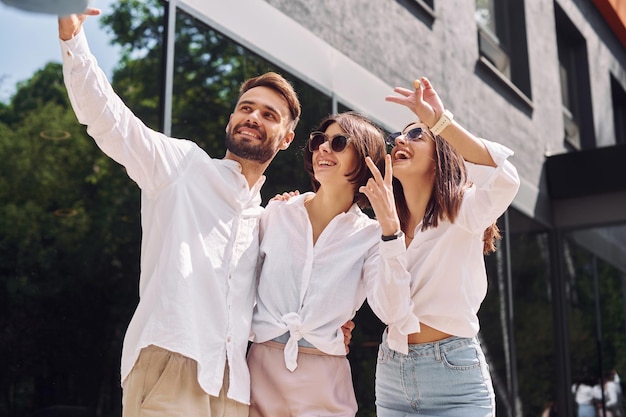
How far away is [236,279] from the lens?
106 inches

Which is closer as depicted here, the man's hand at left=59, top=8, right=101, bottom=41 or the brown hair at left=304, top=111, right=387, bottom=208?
the man's hand at left=59, top=8, right=101, bottom=41

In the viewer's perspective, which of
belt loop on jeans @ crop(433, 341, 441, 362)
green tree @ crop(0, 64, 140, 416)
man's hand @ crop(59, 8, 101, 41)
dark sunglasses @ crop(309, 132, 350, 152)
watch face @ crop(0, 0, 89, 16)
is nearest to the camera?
watch face @ crop(0, 0, 89, 16)

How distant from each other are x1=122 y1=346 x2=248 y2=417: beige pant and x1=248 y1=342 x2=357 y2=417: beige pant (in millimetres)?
266

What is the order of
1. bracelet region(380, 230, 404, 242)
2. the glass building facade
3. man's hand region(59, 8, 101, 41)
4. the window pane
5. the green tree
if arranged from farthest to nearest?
the window pane, the glass building facade, the green tree, bracelet region(380, 230, 404, 242), man's hand region(59, 8, 101, 41)

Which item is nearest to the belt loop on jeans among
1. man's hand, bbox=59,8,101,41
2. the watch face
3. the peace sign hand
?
the peace sign hand

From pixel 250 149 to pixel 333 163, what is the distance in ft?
1.03

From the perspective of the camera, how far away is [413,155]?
302 cm

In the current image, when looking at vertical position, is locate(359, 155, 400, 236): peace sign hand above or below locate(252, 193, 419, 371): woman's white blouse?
above

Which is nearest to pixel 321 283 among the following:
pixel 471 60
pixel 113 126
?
pixel 113 126

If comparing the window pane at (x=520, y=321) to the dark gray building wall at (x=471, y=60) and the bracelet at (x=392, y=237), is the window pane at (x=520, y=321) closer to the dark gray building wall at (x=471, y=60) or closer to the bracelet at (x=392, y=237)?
the dark gray building wall at (x=471, y=60)

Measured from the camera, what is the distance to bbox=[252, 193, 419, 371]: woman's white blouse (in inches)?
108

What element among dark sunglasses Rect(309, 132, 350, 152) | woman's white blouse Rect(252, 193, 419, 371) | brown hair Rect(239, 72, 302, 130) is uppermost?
brown hair Rect(239, 72, 302, 130)

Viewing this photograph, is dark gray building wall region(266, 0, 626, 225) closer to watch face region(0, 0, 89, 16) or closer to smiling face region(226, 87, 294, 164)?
smiling face region(226, 87, 294, 164)

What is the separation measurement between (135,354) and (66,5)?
1.18m
